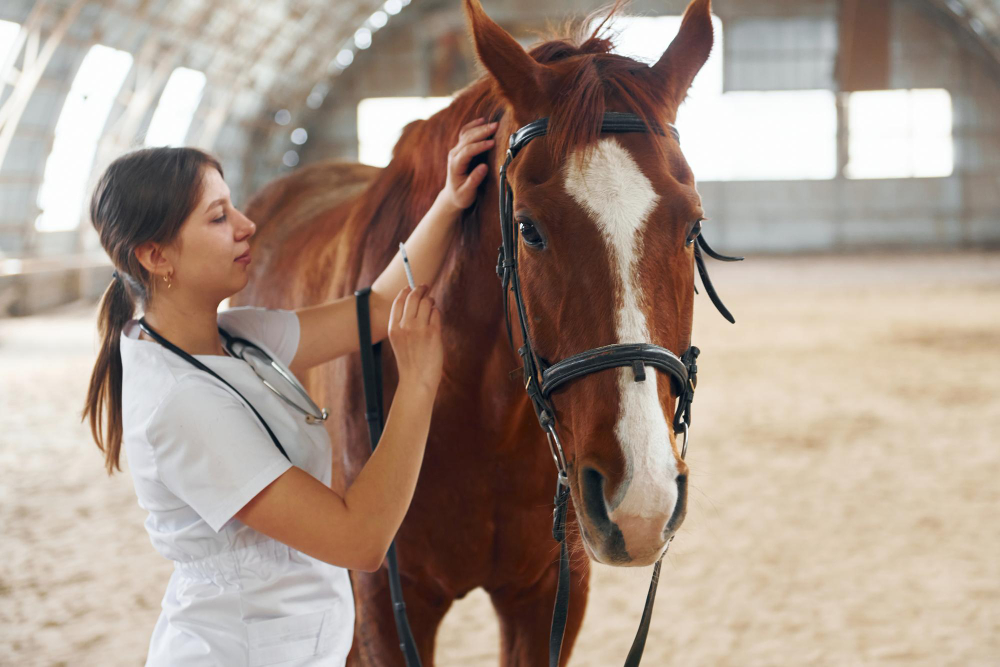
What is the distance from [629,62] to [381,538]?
823 millimetres

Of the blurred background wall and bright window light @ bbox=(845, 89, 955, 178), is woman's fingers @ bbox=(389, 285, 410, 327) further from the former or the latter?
bright window light @ bbox=(845, 89, 955, 178)

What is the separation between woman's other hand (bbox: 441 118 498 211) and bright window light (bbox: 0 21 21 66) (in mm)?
10982

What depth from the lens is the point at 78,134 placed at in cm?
1308

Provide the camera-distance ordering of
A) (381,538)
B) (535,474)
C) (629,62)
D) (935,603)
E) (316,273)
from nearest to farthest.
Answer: (381,538)
(629,62)
(535,474)
(316,273)
(935,603)

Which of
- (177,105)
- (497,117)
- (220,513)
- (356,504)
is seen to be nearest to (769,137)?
(177,105)

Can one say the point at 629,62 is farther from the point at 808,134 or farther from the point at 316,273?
the point at 808,134

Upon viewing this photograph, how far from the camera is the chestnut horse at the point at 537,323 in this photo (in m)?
1.08

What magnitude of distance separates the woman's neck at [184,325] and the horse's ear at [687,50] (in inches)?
32.4

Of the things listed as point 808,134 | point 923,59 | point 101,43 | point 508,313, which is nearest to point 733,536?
point 508,313

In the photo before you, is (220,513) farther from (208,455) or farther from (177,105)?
(177,105)

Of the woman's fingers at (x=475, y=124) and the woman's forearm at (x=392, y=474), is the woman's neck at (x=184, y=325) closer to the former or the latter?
the woman's forearm at (x=392, y=474)

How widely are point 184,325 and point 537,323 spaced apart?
558mm

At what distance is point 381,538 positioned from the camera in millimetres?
1182

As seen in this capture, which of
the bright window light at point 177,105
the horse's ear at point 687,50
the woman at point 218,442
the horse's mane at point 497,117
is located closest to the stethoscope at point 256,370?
the woman at point 218,442
